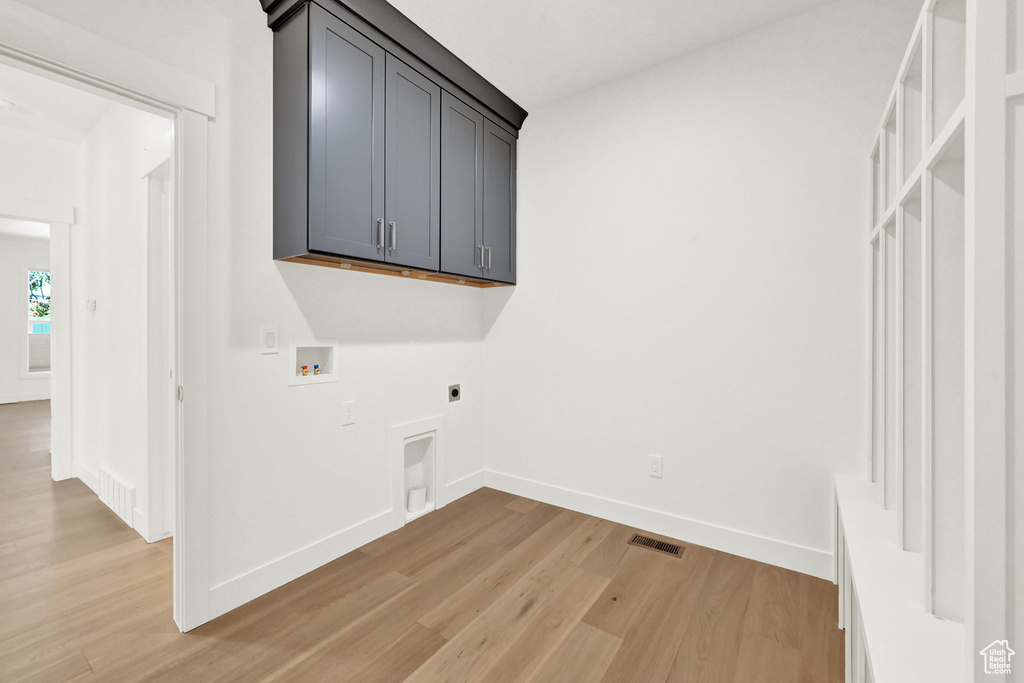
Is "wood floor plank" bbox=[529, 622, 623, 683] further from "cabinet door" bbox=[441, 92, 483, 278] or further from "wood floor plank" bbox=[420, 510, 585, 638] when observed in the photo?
"cabinet door" bbox=[441, 92, 483, 278]

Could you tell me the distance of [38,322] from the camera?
24.2 feet

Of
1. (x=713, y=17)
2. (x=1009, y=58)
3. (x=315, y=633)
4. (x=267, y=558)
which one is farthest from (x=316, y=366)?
(x=713, y=17)

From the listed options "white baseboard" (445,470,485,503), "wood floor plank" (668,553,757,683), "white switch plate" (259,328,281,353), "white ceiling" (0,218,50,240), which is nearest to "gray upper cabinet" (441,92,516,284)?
"white switch plate" (259,328,281,353)

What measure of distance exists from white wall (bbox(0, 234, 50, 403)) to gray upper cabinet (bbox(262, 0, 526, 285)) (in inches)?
304

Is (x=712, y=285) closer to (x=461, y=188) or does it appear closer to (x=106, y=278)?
(x=461, y=188)

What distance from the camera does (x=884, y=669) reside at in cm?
87

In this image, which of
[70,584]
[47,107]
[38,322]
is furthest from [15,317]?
[70,584]

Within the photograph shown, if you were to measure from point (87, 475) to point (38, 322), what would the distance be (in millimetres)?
6458

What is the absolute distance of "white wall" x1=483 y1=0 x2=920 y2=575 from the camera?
211cm

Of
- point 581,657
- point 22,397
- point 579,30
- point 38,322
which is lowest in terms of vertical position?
point 581,657

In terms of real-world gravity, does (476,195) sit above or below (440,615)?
above

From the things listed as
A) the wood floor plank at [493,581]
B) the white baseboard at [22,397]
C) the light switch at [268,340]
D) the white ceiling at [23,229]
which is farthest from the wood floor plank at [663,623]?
the white baseboard at [22,397]

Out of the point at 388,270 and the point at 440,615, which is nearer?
the point at 440,615

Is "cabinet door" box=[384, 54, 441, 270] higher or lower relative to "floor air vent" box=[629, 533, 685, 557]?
higher
